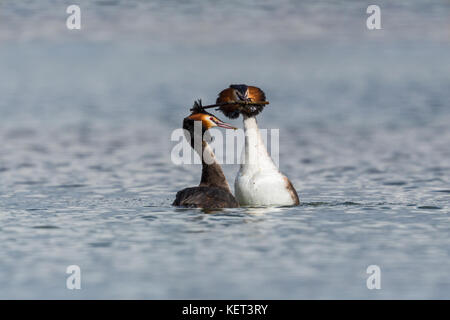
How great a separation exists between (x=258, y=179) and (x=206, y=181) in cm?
100

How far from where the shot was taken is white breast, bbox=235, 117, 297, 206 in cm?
1600

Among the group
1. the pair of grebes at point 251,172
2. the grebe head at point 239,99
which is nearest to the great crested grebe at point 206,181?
Answer: the pair of grebes at point 251,172

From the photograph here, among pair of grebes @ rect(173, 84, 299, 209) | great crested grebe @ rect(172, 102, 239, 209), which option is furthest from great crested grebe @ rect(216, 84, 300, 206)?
great crested grebe @ rect(172, 102, 239, 209)

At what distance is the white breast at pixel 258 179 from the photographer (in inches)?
630

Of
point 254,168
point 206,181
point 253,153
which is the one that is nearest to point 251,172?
point 254,168

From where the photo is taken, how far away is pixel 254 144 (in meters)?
16.1

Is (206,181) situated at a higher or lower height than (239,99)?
lower

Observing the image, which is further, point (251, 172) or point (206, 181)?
point (206, 181)

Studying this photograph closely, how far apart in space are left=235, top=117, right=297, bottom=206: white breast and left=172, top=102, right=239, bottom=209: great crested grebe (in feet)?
0.88

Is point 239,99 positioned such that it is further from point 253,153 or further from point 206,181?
point 206,181

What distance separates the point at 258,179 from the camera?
16031mm

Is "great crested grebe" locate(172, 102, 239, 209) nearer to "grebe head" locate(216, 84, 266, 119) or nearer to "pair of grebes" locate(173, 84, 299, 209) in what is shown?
"pair of grebes" locate(173, 84, 299, 209)
